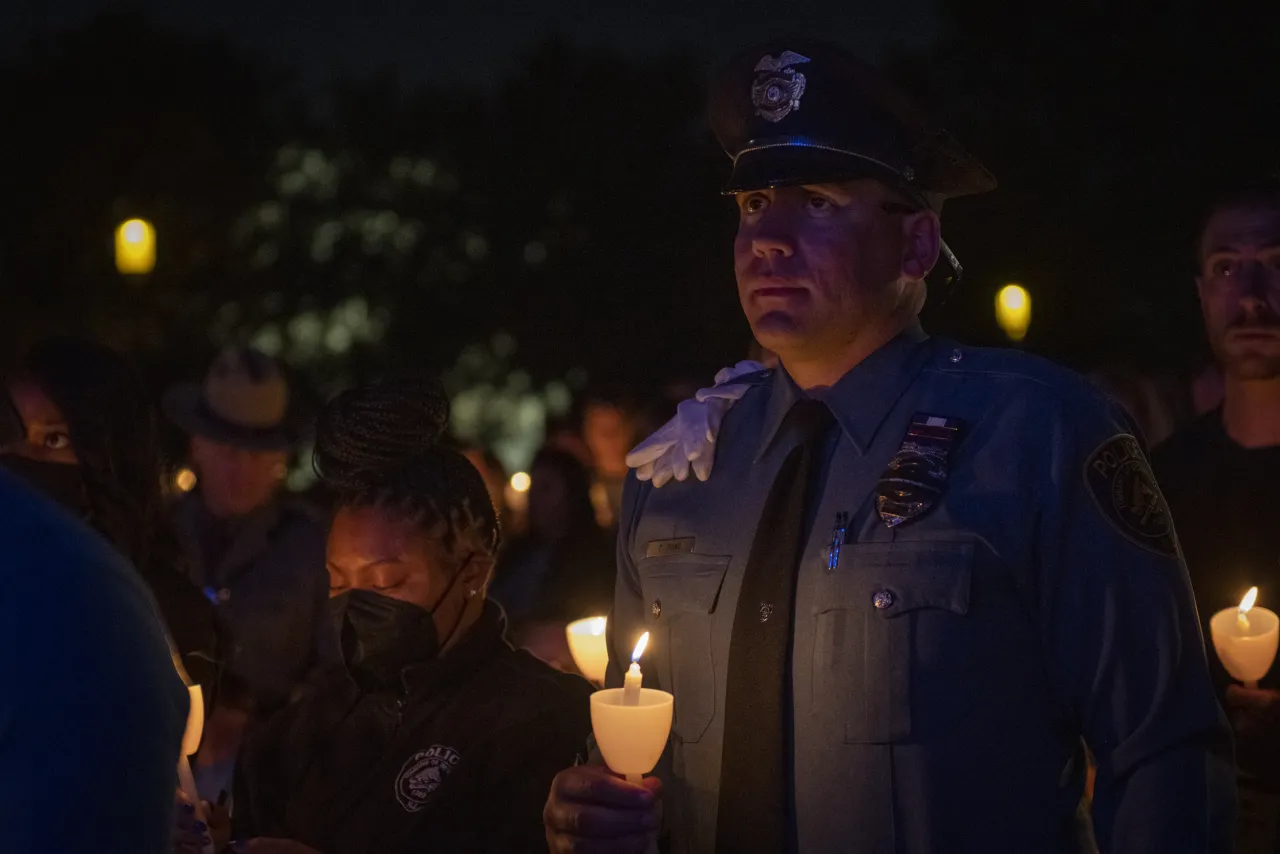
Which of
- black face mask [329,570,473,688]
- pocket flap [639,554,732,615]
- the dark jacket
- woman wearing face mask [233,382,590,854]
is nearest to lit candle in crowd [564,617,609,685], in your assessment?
woman wearing face mask [233,382,590,854]

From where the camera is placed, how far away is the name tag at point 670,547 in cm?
318

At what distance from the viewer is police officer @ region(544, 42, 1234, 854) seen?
8.84 ft

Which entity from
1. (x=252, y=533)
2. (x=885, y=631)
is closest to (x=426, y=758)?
(x=885, y=631)

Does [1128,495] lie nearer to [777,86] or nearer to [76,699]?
[777,86]

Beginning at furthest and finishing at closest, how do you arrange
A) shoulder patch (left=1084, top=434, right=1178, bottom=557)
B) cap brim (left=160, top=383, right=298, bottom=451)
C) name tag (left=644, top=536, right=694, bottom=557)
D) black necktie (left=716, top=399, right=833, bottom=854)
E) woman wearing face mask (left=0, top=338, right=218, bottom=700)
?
cap brim (left=160, top=383, right=298, bottom=451) < woman wearing face mask (left=0, top=338, right=218, bottom=700) < name tag (left=644, top=536, right=694, bottom=557) < black necktie (left=716, top=399, right=833, bottom=854) < shoulder patch (left=1084, top=434, right=1178, bottom=557)

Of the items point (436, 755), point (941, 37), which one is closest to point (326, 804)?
point (436, 755)

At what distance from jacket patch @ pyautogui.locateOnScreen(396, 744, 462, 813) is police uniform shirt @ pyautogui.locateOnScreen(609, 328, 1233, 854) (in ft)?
3.80

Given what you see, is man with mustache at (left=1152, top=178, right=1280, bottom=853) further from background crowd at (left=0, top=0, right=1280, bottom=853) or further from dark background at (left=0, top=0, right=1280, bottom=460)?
dark background at (left=0, top=0, right=1280, bottom=460)

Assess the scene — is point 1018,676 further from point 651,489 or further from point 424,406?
point 424,406

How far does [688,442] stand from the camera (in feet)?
10.9

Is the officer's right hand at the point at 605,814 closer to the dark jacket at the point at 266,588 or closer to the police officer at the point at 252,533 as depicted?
the dark jacket at the point at 266,588

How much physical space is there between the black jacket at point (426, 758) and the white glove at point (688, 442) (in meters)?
0.96

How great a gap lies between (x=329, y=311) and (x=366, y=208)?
2992mm

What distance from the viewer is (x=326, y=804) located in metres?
4.00
